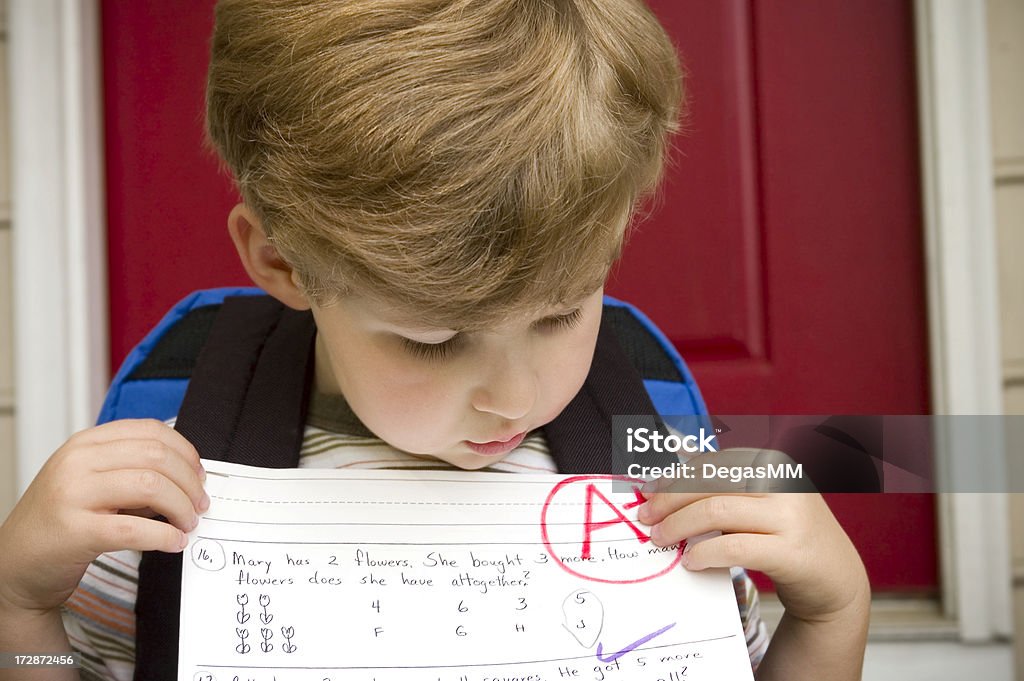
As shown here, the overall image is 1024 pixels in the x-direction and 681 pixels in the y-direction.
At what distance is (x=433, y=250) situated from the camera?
0.43 meters

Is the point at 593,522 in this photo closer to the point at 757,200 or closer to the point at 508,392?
the point at 508,392

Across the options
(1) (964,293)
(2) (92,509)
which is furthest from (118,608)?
(1) (964,293)

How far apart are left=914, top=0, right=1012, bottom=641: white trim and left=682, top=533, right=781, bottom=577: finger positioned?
67 cm

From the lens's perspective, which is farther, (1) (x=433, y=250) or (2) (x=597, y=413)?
(2) (x=597, y=413)

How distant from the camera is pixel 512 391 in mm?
477

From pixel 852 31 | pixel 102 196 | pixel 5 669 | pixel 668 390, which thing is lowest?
pixel 5 669

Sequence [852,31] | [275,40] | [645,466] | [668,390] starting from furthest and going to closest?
[852,31] < [668,390] < [645,466] < [275,40]

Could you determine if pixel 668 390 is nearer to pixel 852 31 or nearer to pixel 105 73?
pixel 852 31

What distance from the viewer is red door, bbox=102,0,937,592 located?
3.47 feet

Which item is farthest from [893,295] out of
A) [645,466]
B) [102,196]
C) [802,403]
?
[102,196]

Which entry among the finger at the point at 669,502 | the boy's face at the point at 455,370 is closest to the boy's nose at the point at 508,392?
the boy's face at the point at 455,370

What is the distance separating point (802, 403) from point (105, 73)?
962mm

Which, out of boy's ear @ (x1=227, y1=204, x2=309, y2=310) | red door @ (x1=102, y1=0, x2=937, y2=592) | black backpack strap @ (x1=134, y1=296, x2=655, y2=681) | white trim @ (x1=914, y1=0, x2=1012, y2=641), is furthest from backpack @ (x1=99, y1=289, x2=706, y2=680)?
white trim @ (x1=914, y1=0, x2=1012, y2=641)

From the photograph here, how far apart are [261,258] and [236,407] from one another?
0.40 ft
